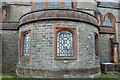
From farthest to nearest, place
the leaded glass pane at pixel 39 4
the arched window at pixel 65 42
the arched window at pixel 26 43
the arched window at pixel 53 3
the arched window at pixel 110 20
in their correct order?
the arched window at pixel 110 20 < the leaded glass pane at pixel 39 4 < the arched window at pixel 53 3 < the arched window at pixel 26 43 < the arched window at pixel 65 42

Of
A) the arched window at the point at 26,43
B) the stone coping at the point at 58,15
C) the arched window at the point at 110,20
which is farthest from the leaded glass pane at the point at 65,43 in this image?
the arched window at the point at 110,20

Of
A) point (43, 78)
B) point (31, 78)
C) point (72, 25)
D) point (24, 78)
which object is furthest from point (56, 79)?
point (72, 25)

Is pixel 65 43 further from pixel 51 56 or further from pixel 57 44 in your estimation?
pixel 51 56

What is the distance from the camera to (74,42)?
819 centimetres

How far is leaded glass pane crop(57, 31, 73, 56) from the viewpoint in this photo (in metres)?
8.21

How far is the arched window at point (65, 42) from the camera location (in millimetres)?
8117

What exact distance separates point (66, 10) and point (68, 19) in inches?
26.0

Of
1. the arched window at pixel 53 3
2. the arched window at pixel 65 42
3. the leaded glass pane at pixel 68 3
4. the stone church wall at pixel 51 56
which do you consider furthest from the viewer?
the leaded glass pane at pixel 68 3

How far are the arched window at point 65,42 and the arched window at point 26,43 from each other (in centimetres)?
225

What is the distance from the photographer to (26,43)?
928 centimetres

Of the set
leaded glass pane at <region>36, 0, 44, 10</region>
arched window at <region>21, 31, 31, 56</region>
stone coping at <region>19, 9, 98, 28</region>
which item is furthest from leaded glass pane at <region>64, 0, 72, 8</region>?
arched window at <region>21, 31, 31, 56</region>

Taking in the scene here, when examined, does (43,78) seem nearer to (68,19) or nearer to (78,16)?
(68,19)

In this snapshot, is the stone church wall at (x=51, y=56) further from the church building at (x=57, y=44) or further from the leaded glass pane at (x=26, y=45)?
the leaded glass pane at (x=26, y=45)

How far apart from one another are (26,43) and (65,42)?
3.05 meters
